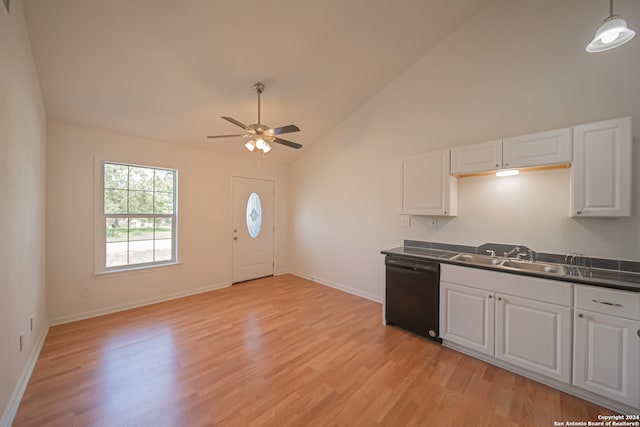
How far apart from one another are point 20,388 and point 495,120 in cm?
501

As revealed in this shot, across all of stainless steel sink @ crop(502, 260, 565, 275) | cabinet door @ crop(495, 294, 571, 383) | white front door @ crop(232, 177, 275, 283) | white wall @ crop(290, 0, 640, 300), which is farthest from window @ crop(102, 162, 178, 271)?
stainless steel sink @ crop(502, 260, 565, 275)

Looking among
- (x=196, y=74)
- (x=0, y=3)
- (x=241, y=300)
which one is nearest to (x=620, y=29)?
(x=196, y=74)

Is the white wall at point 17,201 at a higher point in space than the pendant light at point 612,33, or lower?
lower

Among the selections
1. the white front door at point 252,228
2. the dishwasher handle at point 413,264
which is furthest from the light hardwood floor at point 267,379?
the white front door at point 252,228

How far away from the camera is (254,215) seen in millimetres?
4988

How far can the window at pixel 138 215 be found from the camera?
3.40 m

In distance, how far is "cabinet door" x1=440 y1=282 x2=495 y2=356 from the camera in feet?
7.32

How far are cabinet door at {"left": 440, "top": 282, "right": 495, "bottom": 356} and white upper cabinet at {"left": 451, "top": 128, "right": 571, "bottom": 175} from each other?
4.16 feet

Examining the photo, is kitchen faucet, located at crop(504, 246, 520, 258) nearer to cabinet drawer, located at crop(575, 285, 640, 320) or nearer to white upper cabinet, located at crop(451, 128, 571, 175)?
cabinet drawer, located at crop(575, 285, 640, 320)

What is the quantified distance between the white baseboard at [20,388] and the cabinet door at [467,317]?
347 centimetres

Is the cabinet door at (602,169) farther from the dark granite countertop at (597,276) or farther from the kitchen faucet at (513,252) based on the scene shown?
the kitchen faucet at (513,252)

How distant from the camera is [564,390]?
1.91 meters

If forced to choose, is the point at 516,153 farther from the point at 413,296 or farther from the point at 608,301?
the point at 413,296

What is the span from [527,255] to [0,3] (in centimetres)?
449
